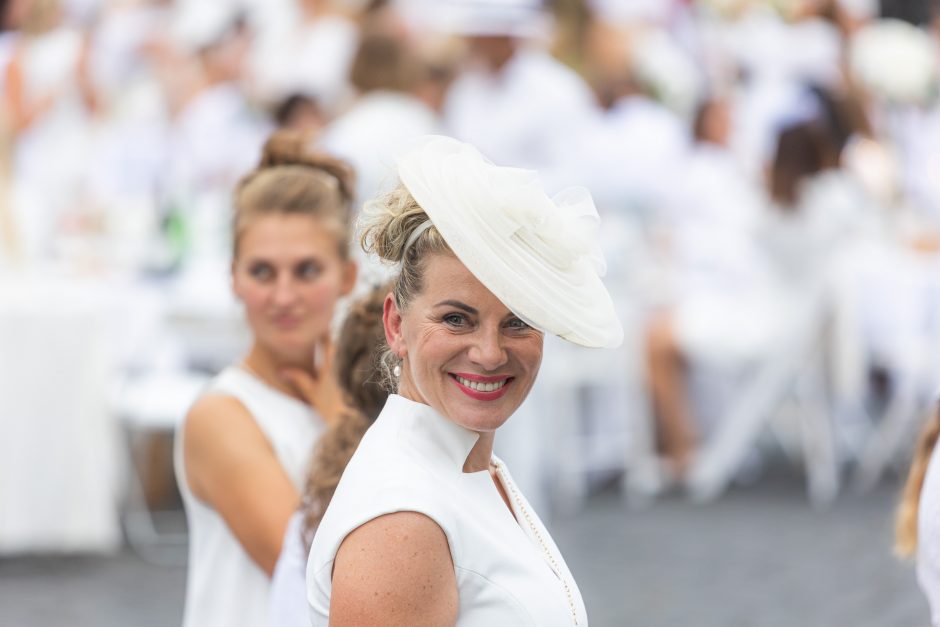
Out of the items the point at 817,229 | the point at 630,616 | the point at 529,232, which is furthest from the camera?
the point at 817,229

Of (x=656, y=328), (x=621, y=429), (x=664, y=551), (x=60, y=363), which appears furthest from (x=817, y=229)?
(x=60, y=363)

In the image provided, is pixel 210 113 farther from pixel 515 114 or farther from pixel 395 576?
pixel 395 576

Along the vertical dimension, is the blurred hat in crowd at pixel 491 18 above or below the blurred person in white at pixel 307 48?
above

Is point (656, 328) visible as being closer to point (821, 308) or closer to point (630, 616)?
point (821, 308)

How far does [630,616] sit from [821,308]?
263 centimetres

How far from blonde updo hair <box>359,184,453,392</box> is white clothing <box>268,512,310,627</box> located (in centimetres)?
48

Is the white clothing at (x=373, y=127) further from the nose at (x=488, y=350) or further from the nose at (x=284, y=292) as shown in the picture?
the nose at (x=488, y=350)

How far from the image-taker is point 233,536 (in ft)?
7.09

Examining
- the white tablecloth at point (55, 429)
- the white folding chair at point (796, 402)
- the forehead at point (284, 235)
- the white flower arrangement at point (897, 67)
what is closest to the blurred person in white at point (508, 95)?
the white folding chair at point (796, 402)

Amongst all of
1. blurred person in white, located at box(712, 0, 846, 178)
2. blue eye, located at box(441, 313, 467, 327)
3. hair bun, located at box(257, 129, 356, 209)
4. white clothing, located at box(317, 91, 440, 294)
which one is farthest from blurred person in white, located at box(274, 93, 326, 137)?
blue eye, located at box(441, 313, 467, 327)

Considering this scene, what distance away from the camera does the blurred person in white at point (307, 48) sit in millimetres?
8648

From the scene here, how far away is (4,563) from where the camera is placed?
5730 millimetres

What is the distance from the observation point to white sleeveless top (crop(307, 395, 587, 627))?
143 cm

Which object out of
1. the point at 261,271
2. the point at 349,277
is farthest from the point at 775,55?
the point at 261,271
